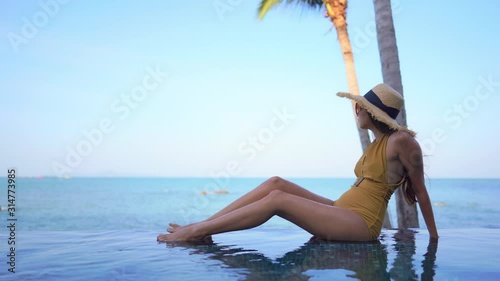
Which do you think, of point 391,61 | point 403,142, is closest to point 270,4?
point 391,61

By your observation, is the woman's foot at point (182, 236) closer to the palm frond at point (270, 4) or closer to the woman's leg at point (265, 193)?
the woman's leg at point (265, 193)

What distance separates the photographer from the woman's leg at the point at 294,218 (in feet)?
12.1

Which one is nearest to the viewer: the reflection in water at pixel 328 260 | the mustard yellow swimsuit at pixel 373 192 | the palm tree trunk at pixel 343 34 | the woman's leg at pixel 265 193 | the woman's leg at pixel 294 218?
the reflection in water at pixel 328 260

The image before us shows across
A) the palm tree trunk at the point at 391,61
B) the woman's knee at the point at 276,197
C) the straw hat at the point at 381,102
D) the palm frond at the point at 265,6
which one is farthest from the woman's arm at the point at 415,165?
the palm frond at the point at 265,6

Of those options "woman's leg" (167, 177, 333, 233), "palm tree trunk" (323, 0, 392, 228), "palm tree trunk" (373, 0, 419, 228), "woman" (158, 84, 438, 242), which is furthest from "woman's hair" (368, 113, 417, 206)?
"palm tree trunk" (323, 0, 392, 228)

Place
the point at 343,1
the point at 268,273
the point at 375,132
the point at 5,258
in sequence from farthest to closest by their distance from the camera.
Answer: the point at 343,1 → the point at 375,132 → the point at 5,258 → the point at 268,273

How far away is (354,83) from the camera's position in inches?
455

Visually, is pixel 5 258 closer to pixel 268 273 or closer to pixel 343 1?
pixel 268 273

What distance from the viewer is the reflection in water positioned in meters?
2.78

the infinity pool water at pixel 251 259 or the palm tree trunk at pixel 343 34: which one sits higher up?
the palm tree trunk at pixel 343 34

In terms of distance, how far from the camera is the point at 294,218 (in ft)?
12.4

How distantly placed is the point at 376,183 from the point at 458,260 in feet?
2.79

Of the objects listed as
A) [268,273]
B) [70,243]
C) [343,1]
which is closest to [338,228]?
[268,273]

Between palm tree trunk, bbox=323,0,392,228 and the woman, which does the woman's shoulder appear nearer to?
the woman
